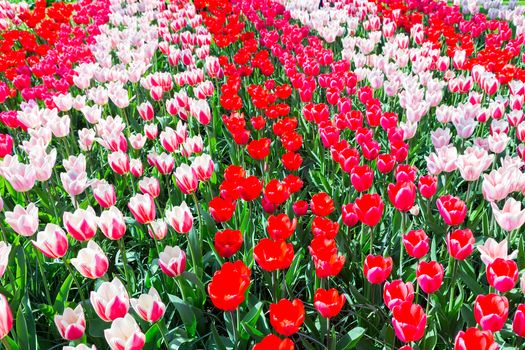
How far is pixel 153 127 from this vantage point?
3.53m

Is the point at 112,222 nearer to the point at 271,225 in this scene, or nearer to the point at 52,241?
the point at 52,241

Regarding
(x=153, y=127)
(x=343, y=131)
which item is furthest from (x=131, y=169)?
(x=343, y=131)

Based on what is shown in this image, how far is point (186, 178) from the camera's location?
2.66m

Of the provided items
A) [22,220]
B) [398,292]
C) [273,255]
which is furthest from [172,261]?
[398,292]

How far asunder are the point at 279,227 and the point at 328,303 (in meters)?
0.44

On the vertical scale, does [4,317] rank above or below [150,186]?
above

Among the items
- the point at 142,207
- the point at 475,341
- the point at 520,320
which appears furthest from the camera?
the point at 142,207

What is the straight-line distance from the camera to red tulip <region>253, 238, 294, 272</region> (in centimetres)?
200

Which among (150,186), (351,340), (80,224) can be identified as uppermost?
(80,224)

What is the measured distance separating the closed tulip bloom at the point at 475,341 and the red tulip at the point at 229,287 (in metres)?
0.69

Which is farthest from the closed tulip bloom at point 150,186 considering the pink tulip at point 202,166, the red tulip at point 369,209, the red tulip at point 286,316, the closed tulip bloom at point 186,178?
the red tulip at point 286,316

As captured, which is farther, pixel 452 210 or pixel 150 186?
pixel 150 186

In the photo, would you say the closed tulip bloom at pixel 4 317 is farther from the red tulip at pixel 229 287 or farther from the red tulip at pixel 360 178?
the red tulip at pixel 360 178

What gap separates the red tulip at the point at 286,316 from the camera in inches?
68.4
